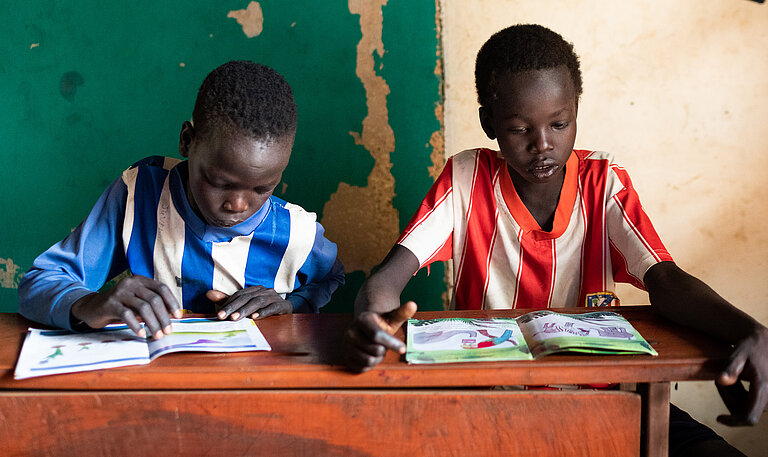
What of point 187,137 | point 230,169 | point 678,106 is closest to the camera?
point 230,169

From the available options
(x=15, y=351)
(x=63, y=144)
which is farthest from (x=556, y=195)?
(x=63, y=144)

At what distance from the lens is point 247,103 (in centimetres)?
148

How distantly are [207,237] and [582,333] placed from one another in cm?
96

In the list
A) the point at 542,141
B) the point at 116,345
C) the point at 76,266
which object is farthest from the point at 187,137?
the point at 542,141

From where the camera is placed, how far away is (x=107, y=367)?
117 cm

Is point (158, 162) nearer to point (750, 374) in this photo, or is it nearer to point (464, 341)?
point (464, 341)

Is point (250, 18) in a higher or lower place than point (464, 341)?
higher

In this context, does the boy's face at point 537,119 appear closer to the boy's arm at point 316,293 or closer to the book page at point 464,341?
the book page at point 464,341

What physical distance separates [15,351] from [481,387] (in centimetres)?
90

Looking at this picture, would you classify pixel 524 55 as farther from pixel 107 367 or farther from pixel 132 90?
pixel 132 90

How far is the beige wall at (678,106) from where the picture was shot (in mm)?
2158

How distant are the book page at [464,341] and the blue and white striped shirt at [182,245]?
488 millimetres

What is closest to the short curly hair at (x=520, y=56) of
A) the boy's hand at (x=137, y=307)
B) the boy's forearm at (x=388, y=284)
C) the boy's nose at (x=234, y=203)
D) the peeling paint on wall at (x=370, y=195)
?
the boy's forearm at (x=388, y=284)

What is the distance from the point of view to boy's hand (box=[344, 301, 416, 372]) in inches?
43.0
